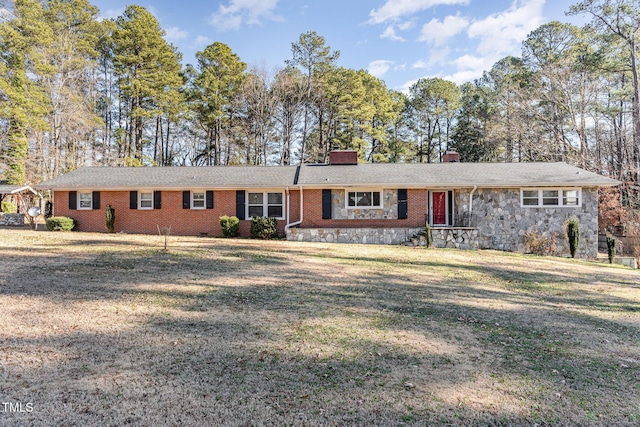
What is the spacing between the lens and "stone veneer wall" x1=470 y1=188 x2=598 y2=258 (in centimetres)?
1536

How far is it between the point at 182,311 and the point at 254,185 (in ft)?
35.9

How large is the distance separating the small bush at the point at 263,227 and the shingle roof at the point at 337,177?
155 cm

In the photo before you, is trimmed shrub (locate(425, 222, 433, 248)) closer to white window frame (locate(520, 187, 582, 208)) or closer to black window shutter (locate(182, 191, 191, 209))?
white window frame (locate(520, 187, 582, 208))

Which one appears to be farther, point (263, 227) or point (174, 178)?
point (174, 178)

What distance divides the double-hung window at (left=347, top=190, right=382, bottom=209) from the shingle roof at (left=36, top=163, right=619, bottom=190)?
53 cm

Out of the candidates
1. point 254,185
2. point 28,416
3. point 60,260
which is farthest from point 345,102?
point 28,416

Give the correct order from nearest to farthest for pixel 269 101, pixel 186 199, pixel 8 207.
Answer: pixel 186 199, pixel 8 207, pixel 269 101

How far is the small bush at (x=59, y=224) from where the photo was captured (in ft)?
50.5

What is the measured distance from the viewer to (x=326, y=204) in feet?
51.9

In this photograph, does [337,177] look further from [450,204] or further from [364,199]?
[450,204]

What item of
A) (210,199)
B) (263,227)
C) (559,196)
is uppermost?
(210,199)

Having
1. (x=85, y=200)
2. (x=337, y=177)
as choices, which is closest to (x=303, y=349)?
(x=337, y=177)

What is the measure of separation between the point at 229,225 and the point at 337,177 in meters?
5.41

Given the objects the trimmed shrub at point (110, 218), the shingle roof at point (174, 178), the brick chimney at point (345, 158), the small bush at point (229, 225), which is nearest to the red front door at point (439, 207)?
the brick chimney at point (345, 158)
